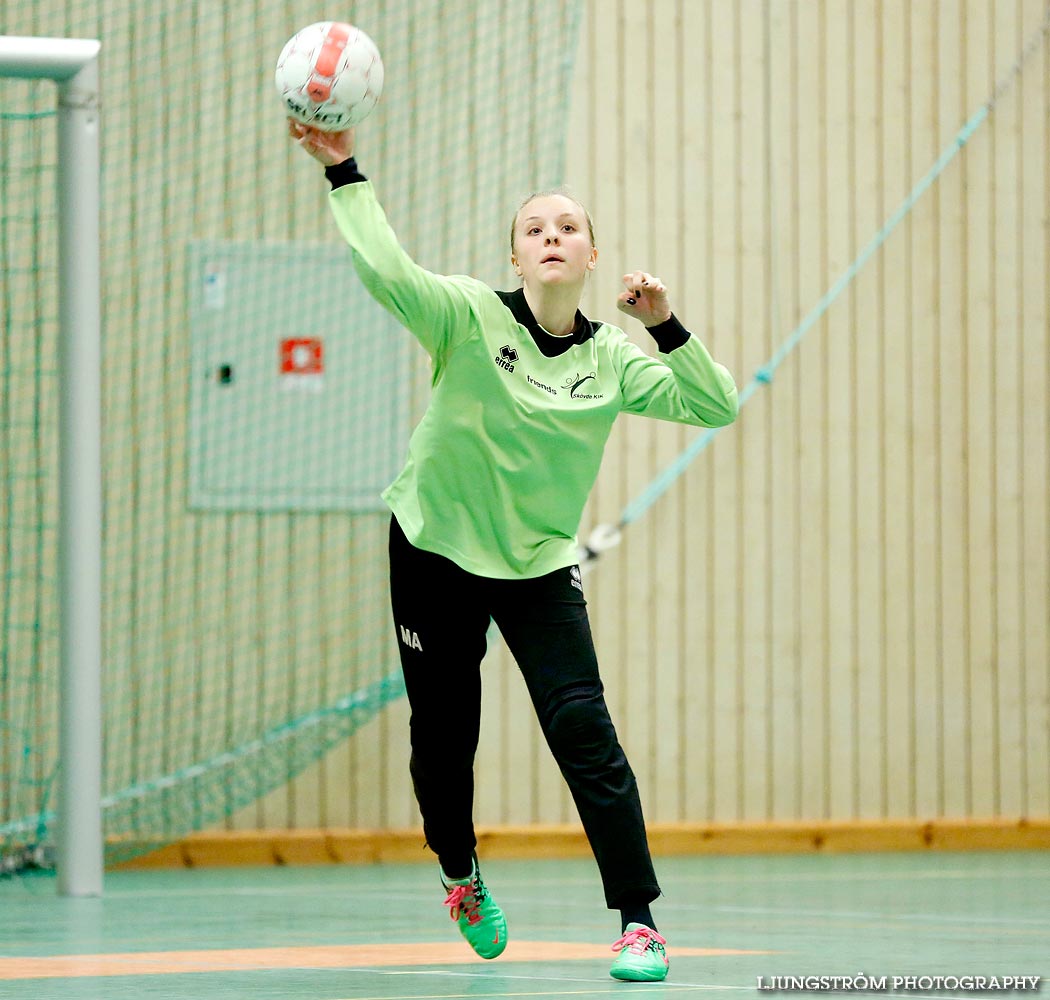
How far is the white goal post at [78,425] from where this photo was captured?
6.34 m

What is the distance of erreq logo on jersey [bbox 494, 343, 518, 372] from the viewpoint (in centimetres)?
406

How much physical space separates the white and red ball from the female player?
47 millimetres

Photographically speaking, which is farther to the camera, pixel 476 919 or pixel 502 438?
pixel 476 919

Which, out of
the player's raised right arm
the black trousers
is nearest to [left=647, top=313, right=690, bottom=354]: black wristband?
the player's raised right arm

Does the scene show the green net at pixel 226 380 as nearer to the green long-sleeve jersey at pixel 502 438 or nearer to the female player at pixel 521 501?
the female player at pixel 521 501

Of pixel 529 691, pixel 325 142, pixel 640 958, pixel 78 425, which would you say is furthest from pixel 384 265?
pixel 78 425

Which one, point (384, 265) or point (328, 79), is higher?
point (328, 79)

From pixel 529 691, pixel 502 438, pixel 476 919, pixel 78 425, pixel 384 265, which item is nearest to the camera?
Result: pixel 384 265

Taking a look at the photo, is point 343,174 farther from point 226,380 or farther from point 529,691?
point 226,380

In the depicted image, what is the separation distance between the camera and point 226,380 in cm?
784

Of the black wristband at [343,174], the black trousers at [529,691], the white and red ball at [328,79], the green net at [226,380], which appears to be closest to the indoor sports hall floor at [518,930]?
the black trousers at [529,691]

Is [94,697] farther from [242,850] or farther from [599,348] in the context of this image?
[599,348]

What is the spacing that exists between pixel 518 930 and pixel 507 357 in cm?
186

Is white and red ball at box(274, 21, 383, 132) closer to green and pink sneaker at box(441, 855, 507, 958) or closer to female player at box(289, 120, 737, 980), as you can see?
female player at box(289, 120, 737, 980)
